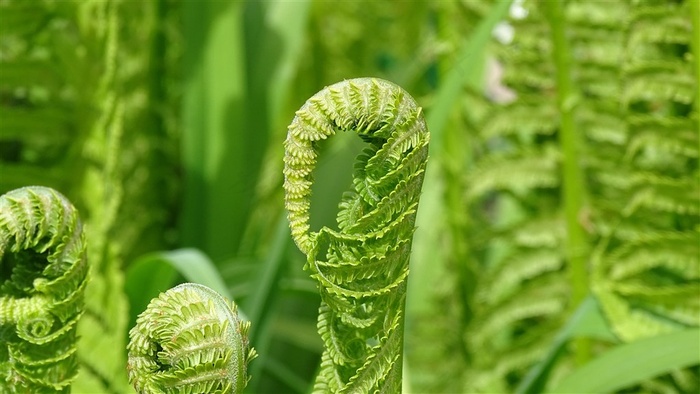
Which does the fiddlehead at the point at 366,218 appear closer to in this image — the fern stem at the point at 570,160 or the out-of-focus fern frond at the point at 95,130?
the out-of-focus fern frond at the point at 95,130

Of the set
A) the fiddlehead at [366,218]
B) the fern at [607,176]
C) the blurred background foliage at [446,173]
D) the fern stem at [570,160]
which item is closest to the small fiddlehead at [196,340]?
the fiddlehead at [366,218]

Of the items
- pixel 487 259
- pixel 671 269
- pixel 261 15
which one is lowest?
pixel 487 259

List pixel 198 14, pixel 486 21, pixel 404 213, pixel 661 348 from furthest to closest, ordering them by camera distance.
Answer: pixel 198 14 → pixel 486 21 → pixel 661 348 → pixel 404 213

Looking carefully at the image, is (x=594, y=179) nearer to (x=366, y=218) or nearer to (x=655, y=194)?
(x=655, y=194)

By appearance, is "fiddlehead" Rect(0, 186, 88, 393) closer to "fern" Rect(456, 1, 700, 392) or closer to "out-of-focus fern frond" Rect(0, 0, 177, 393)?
"out-of-focus fern frond" Rect(0, 0, 177, 393)

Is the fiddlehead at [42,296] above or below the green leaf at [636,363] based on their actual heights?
above

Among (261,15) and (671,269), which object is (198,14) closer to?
(261,15)

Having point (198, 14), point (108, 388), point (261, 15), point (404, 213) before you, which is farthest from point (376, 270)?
point (261, 15)
